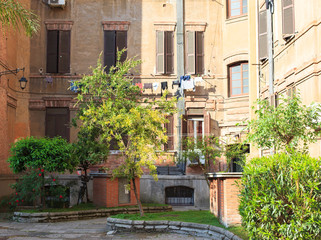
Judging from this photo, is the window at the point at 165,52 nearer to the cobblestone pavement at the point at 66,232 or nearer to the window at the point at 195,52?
the window at the point at 195,52

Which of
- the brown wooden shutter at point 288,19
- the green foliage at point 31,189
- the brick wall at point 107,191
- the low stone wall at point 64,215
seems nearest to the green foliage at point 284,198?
the brown wooden shutter at point 288,19

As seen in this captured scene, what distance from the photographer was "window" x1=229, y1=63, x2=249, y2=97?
23.1 m

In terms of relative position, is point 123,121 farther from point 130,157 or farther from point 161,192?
point 161,192

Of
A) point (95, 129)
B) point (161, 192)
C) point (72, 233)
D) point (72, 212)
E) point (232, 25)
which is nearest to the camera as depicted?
point (72, 233)

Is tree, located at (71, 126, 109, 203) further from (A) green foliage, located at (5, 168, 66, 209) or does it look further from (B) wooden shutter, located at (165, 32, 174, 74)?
(B) wooden shutter, located at (165, 32, 174, 74)

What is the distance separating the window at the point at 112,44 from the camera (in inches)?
947

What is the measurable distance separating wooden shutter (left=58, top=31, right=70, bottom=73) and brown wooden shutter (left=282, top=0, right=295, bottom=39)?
1177 cm

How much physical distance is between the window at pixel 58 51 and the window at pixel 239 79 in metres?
8.19

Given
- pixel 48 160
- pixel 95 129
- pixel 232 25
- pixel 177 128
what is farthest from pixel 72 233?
pixel 232 25

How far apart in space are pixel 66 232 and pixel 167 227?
3.04 meters

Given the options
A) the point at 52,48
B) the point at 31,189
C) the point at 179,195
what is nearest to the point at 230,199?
the point at 31,189

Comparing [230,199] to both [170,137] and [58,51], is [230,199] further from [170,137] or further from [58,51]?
[58,51]

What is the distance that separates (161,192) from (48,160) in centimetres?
651

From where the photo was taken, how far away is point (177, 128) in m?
23.4
